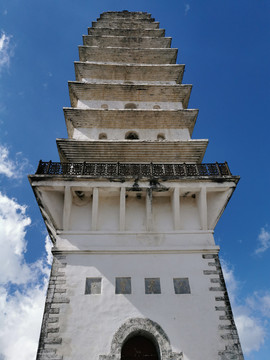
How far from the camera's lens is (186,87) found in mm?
18234

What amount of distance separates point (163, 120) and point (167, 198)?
5.48 m

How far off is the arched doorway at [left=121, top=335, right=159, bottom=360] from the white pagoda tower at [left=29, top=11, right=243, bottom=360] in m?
0.03

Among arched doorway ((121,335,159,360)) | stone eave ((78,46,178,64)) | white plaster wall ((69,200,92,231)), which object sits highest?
stone eave ((78,46,178,64))

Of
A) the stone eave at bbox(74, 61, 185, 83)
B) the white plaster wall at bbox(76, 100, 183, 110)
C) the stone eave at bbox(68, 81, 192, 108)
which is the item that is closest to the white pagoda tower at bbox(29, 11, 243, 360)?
the white plaster wall at bbox(76, 100, 183, 110)

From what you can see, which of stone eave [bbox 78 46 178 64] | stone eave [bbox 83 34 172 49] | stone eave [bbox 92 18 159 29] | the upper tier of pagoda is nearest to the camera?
the upper tier of pagoda

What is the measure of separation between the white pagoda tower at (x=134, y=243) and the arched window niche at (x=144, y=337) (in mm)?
30

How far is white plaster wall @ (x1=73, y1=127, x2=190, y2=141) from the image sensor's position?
1612 cm

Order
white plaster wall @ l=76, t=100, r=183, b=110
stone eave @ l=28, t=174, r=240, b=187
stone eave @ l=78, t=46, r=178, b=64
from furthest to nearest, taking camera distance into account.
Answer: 1. stone eave @ l=78, t=46, r=178, b=64
2. white plaster wall @ l=76, t=100, r=183, b=110
3. stone eave @ l=28, t=174, r=240, b=187

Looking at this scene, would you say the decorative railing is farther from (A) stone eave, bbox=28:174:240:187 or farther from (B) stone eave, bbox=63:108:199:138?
(B) stone eave, bbox=63:108:199:138

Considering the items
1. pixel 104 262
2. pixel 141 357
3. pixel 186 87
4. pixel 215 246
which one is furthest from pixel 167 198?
pixel 186 87

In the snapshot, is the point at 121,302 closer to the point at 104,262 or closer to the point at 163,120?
the point at 104,262

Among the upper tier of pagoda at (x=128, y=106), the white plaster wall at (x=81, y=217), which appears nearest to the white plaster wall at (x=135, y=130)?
the upper tier of pagoda at (x=128, y=106)

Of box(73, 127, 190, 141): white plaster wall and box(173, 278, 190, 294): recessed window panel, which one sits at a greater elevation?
box(73, 127, 190, 141): white plaster wall

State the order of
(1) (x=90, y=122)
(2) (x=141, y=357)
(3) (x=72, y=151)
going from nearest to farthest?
(2) (x=141, y=357) < (3) (x=72, y=151) < (1) (x=90, y=122)
